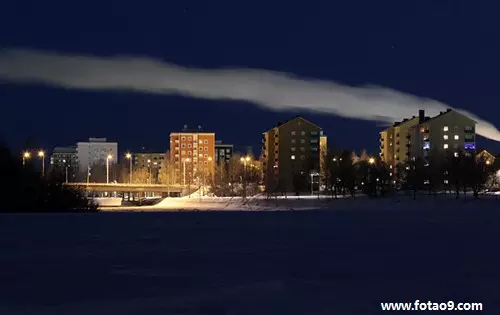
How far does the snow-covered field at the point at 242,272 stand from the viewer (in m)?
11.4

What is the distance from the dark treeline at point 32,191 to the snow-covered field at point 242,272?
1296 inches

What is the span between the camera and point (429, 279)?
1387 centimetres

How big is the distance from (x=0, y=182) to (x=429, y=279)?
49.8 metres

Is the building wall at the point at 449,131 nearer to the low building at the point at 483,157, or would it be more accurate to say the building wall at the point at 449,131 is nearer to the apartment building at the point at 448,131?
the apartment building at the point at 448,131

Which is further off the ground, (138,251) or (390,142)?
(390,142)

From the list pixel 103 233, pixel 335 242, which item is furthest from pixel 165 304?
pixel 103 233

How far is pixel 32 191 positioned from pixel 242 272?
46408mm

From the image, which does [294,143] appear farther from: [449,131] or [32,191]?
[32,191]

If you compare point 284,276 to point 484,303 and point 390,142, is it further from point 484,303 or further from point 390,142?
point 390,142

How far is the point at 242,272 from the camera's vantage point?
15.0 metres

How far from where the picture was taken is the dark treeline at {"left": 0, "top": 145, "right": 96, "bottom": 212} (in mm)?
56750

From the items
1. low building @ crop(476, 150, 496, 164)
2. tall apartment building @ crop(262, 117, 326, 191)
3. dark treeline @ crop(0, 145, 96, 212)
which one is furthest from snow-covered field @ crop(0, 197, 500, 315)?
tall apartment building @ crop(262, 117, 326, 191)

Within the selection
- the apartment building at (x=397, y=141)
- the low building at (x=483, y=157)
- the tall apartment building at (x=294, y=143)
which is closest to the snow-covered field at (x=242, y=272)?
the low building at (x=483, y=157)

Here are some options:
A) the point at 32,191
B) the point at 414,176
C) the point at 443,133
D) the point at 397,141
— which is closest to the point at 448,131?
the point at 443,133
